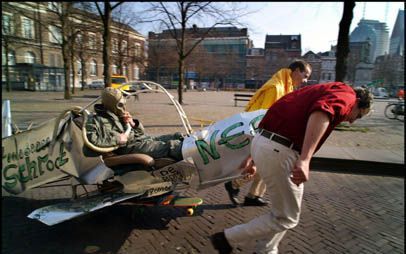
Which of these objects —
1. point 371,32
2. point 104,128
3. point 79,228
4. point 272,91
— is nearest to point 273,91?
point 272,91

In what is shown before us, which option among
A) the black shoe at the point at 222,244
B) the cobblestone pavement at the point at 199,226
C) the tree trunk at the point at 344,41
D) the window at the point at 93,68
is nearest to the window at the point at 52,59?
the window at the point at 93,68

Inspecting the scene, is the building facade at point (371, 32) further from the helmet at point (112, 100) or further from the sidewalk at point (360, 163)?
the helmet at point (112, 100)

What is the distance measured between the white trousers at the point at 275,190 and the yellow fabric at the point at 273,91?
4.67ft

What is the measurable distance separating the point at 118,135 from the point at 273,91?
2056 mm

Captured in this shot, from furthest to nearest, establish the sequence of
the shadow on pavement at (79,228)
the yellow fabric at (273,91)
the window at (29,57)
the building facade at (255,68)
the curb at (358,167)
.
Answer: the building facade at (255,68) < the window at (29,57) < the curb at (358,167) < the yellow fabric at (273,91) < the shadow on pavement at (79,228)

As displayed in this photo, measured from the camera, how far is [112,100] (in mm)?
3256

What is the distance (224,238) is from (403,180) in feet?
15.8

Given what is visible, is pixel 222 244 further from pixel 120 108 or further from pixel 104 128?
pixel 120 108

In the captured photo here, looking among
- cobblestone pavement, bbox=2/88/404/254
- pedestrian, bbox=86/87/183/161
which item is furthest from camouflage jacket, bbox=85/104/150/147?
cobblestone pavement, bbox=2/88/404/254

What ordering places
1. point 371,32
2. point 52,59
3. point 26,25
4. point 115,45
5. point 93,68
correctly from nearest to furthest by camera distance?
point 26,25 < point 371,32 < point 115,45 < point 52,59 < point 93,68

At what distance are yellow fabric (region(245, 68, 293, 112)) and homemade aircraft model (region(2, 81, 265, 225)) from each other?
23.7 inches

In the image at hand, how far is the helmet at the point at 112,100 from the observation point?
3248 mm

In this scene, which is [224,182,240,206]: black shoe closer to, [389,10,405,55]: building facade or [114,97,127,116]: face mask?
[114,97,127,116]: face mask

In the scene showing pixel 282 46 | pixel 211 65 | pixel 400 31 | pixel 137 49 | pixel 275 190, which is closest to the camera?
pixel 275 190
